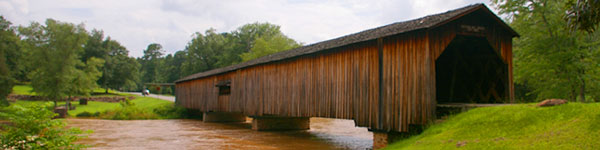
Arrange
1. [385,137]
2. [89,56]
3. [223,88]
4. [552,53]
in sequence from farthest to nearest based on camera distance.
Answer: [89,56]
[223,88]
[552,53]
[385,137]

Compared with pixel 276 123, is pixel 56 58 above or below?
above

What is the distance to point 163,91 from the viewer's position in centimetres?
6175

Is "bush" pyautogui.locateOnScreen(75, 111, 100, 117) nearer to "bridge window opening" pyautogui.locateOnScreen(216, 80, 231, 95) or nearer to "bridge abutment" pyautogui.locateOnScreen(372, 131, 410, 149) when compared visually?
"bridge window opening" pyautogui.locateOnScreen(216, 80, 231, 95)

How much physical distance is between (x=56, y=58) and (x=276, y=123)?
20.6 metres

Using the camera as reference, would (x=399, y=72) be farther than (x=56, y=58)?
No

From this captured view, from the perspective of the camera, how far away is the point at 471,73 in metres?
11.6

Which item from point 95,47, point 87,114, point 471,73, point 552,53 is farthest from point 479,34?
point 95,47

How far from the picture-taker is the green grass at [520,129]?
5277mm

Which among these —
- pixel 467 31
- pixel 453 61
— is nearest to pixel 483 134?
pixel 467 31

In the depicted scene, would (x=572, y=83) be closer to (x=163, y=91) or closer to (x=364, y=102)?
(x=364, y=102)

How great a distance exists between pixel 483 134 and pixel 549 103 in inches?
55.3

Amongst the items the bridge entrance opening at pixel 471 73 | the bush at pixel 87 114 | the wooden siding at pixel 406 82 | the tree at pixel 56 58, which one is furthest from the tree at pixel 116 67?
the wooden siding at pixel 406 82

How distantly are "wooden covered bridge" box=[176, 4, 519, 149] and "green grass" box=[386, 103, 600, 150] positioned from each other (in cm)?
121

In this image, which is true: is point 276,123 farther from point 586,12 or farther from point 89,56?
point 89,56
